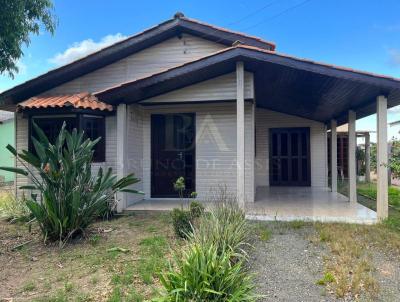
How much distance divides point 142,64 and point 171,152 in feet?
Result: 9.28

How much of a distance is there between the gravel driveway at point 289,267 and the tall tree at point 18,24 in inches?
237

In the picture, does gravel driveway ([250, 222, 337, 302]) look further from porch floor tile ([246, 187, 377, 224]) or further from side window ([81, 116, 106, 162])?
side window ([81, 116, 106, 162])

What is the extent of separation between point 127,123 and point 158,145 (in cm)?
154

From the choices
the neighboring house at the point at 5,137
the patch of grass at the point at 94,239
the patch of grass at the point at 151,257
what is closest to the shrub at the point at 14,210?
the patch of grass at the point at 94,239

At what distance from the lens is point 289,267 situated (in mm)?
4793

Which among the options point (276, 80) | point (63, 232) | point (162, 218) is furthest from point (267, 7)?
point (63, 232)

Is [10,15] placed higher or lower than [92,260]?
higher

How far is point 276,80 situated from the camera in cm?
840

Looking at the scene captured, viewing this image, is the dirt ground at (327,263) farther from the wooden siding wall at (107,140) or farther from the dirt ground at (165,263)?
the wooden siding wall at (107,140)

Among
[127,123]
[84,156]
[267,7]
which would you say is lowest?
[84,156]

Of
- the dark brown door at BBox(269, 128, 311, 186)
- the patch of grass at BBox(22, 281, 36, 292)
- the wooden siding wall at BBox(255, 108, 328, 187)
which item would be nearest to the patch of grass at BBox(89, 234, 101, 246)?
the patch of grass at BBox(22, 281, 36, 292)

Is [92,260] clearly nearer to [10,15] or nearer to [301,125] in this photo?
[10,15]

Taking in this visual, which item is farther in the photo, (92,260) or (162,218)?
(162,218)

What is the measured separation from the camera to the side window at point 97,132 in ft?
29.7
